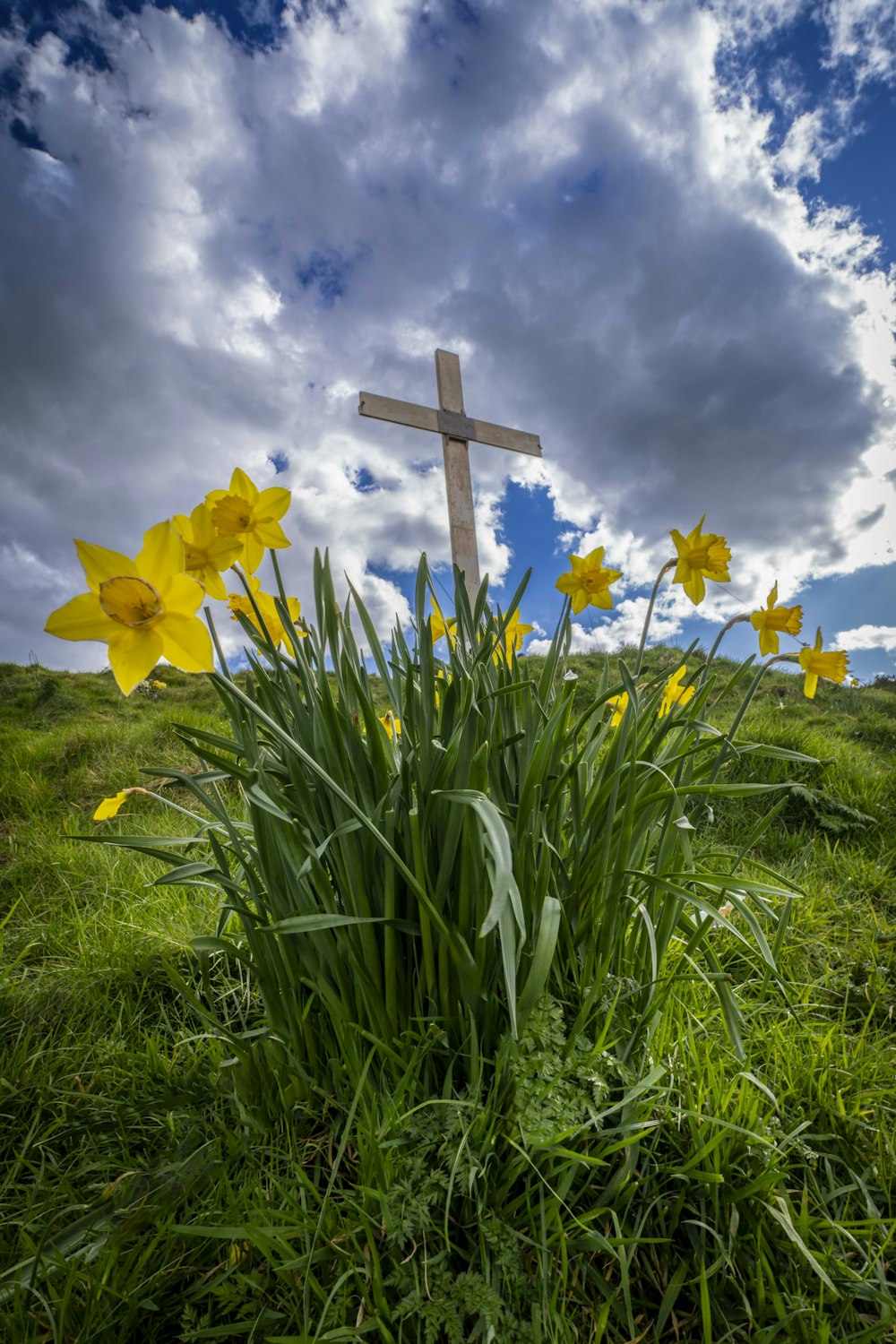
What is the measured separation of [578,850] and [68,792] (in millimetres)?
3740

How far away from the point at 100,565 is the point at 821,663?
1.44m

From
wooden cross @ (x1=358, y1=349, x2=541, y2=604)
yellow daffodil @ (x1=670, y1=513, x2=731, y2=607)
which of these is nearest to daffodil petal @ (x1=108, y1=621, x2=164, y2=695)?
yellow daffodil @ (x1=670, y1=513, x2=731, y2=607)

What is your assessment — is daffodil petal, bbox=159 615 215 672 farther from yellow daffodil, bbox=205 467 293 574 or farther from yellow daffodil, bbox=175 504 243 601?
yellow daffodil, bbox=205 467 293 574

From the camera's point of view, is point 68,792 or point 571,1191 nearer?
point 571,1191

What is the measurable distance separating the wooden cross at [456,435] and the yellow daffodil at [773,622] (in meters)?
3.24

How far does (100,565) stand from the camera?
0.79 meters

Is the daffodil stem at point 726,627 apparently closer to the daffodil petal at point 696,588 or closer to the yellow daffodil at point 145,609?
the daffodil petal at point 696,588

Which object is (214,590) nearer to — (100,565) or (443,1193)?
(100,565)

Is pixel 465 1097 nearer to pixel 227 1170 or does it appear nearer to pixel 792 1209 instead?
pixel 227 1170

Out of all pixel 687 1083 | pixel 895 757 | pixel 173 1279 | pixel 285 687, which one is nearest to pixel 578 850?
pixel 687 1083

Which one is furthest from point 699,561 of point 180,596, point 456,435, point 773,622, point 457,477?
point 456,435

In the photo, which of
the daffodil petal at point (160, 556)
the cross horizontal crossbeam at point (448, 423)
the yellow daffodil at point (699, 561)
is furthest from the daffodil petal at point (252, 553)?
the cross horizontal crossbeam at point (448, 423)

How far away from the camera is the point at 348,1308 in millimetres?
907

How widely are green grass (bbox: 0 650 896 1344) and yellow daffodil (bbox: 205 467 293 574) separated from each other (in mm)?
578
